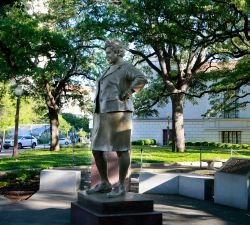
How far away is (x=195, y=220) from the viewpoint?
339 inches

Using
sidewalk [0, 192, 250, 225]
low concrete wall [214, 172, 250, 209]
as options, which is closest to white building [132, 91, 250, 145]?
low concrete wall [214, 172, 250, 209]

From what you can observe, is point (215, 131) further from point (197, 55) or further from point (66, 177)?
point (66, 177)

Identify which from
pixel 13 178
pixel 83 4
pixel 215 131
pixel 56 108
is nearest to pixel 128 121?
pixel 13 178

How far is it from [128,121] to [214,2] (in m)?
10.3

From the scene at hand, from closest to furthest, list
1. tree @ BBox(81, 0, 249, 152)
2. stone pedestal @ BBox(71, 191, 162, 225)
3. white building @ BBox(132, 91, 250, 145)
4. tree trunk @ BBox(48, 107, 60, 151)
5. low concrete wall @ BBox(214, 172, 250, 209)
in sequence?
stone pedestal @ BBox(71, 191, 162, 225), low concrete wall @ BBox(214, 172, 250, 209), tree @ BBox(81, 0, 249, 152), tree trunk @ BBox(48, 107, 60, 151), white building @ BBox(132, 91, 250, 145)

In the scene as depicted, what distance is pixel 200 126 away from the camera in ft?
188

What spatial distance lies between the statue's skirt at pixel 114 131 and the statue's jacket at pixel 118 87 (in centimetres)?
10

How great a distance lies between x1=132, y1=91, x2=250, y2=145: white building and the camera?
2188 inches

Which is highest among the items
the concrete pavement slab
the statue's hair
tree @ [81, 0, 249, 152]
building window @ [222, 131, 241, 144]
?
tree @ [81, 0, 249, 152]

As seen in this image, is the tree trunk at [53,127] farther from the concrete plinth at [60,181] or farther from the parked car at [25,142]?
→ the concrete plinth at [60,181]

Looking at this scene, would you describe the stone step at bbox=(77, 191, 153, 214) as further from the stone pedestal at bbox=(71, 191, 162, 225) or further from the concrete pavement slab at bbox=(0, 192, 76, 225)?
the concrete pavement slab at bbox=(0, 192, 76, 225)

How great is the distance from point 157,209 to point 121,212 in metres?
3.45

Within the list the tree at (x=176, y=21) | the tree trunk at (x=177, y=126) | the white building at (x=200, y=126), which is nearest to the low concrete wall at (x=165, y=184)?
the tree at (x=176, y=21)

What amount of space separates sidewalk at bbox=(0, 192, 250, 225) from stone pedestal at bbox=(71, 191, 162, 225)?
1601 millimetres
